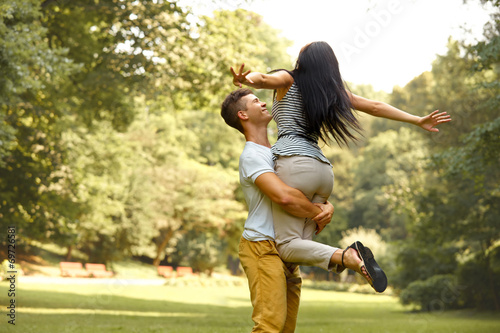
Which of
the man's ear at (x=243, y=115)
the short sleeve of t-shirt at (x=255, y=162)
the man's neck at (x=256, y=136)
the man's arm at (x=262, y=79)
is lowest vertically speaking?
the short sleeve of t-shirt at (x=255, y=162)

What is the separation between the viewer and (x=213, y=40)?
1664cm

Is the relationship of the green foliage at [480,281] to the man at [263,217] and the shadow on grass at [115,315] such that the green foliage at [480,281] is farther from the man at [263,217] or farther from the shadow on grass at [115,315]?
the man at [263,217]

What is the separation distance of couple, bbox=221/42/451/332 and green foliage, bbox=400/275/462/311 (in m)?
20.2

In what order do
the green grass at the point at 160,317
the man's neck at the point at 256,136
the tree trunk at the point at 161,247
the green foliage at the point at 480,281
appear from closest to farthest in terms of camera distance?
the man's neck at the point at 256,136 → the green grass at the point at 160,317 → the green foliage at the point at 480,281 → the tree trunk at the point at 161,247

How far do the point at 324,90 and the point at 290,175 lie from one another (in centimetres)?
64

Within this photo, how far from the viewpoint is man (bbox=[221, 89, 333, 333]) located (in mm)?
3799

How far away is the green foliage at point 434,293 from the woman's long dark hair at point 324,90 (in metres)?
20.3

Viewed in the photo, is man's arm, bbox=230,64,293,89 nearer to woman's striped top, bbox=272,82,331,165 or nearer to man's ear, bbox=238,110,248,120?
woman's striped top, bbox=272,82,331,165

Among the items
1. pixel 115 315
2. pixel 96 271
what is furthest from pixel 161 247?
pixel 115 315

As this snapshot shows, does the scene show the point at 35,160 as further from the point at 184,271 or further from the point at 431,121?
the point at 184,271

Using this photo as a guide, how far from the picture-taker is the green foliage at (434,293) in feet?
74.1

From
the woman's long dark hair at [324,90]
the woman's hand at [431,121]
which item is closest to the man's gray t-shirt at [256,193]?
the woman's long dark hair at [324,90]

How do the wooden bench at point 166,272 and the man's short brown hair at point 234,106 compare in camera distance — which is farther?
the wooden bench at point 166,272

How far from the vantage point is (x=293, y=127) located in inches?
163
